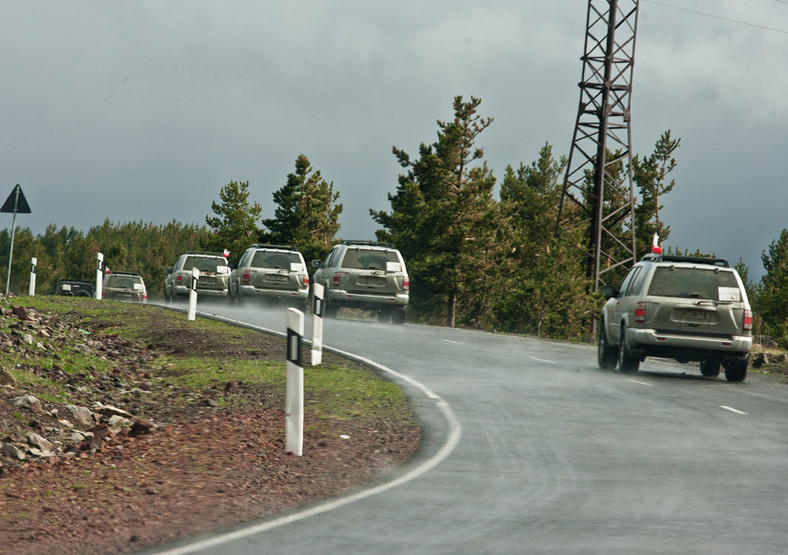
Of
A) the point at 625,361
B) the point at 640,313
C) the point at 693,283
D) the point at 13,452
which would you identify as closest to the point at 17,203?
the point at 625,361

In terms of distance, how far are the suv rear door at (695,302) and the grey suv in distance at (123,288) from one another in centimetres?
A: 2711

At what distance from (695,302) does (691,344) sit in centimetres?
71

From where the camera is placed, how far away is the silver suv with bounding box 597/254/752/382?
1733cm

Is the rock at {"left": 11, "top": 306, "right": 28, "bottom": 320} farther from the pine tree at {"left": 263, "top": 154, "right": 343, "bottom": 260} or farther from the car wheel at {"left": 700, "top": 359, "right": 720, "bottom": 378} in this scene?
the pine tree at {"left": 263, "top": 154, "right": 343, "bottom": 260}

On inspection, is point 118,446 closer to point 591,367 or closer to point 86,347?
point 86,347

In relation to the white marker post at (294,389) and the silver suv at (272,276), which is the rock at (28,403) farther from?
the silver suv at (272,276)

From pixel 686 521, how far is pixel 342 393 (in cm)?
662

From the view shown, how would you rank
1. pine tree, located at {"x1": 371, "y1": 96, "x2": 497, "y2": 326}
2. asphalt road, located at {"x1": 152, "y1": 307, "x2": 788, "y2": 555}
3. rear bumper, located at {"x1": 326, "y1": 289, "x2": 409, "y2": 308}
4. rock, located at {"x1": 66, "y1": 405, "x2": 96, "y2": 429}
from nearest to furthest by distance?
1. asphalt road, located at {"x1": 152, "y1": 307, "x2": 788, "y2": 555}
2. rock, located at {"x1": 66, "y1": 405, "x2": 96, "y2": 429}
3. rear bumper, located at {"x1": 326, "y1": 289, "x2": 409, "y2": 308}
4. pine tree, located at {"x1": 371, "y1": 96, "x2": 497, "y2": 326}

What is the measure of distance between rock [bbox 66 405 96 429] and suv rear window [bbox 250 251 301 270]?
70.4ft

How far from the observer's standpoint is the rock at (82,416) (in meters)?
10.3

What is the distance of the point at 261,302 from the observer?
32500 millimetres

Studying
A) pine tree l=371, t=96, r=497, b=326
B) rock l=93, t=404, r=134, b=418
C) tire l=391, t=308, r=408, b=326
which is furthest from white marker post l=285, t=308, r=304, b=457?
pine tree l=371, t=96, r=497, b=326

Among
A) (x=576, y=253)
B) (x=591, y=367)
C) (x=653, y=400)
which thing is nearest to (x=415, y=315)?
(x=576, y=253)

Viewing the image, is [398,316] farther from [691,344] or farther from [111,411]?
[111,411]
